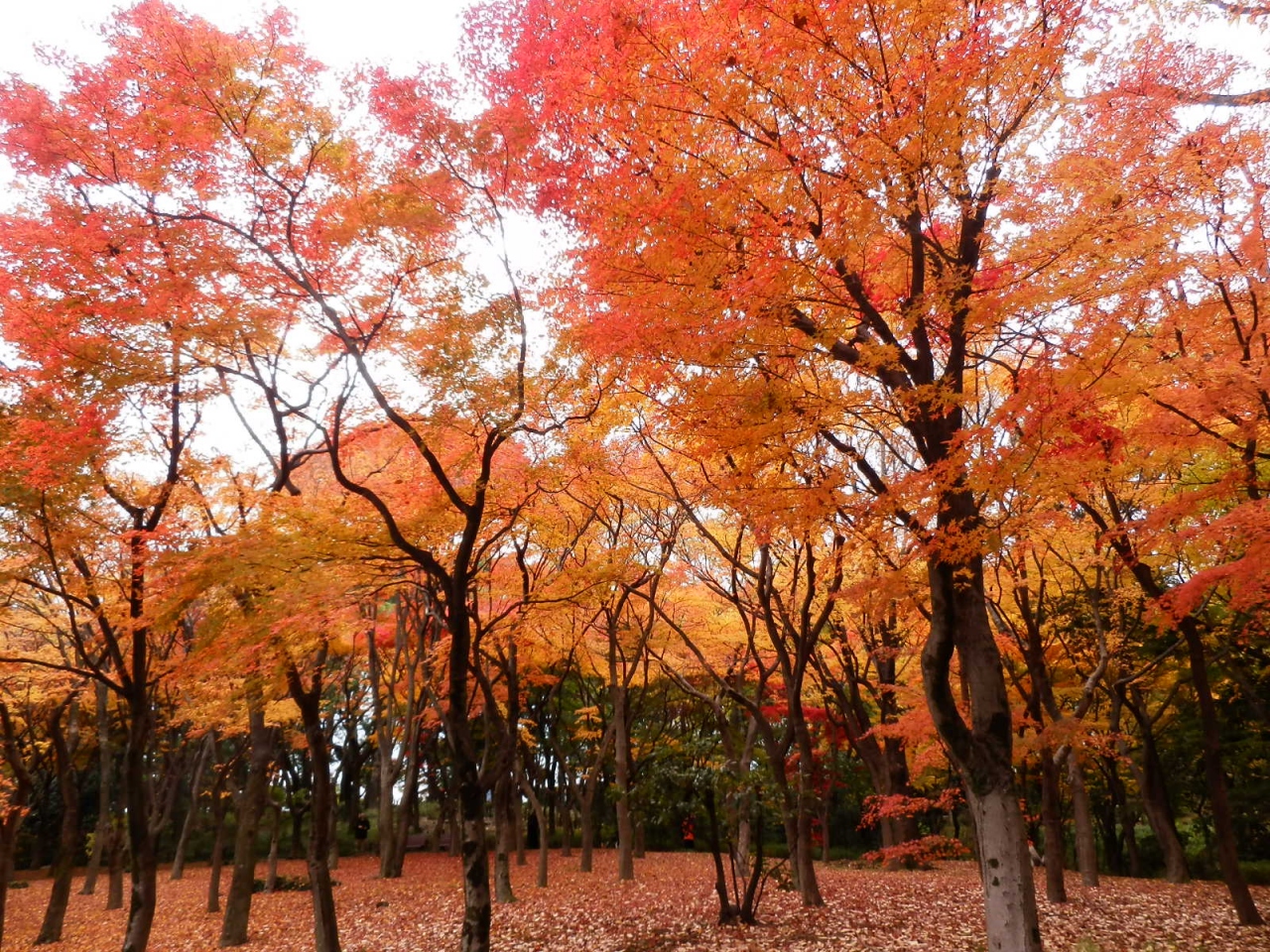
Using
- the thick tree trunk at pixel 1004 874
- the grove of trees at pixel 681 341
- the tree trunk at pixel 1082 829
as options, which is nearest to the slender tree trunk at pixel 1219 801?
the grove of trees at pixel 681 341

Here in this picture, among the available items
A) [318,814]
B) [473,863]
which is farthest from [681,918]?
[318,814]

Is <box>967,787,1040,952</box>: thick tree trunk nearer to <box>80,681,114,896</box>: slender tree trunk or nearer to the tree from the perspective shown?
the tree

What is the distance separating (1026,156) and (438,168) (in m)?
5.67

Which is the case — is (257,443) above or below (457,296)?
below

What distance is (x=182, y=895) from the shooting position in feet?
66.0

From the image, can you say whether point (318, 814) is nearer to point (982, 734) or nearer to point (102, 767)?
point (982, 734)

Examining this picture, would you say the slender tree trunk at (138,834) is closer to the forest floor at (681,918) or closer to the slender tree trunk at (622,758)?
the forest floor at (681,918)

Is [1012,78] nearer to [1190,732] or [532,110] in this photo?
[532,110]

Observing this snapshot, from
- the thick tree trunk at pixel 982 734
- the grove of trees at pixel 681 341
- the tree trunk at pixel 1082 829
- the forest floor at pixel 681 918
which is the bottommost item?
the forest floor at pixel 681 918

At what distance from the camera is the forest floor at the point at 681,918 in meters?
9.58

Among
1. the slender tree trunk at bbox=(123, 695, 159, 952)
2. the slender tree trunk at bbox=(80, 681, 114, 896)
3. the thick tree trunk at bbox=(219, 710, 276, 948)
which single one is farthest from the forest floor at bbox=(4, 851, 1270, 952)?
the slender tree trunk at bbox=(123, 695, 159, 952)

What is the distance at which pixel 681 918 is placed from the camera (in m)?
11.6

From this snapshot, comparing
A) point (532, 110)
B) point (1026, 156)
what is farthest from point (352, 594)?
point (1026, 156)

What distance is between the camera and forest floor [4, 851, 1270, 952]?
31.4 feet
